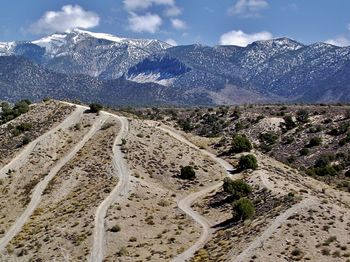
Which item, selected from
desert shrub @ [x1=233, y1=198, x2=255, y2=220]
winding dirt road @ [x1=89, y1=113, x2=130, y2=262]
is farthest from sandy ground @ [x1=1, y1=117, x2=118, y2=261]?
desert shrub @ [x1=233, y1=198, x2=255, y2=220]

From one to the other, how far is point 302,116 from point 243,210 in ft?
366

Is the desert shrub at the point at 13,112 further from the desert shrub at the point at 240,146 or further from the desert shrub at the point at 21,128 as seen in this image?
the desert shrub at the point at 240,146

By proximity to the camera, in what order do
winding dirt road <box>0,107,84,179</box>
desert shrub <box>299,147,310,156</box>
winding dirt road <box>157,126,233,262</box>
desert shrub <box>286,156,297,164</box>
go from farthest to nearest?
desert shrub <box>299,147,310,156</box>, desert shrub <box>286,156,297,164</box>, winding dirt road <box>0,107,84,179</box>, winding dirt road <box>157,126,233,262</box>

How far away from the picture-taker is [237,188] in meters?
69.1

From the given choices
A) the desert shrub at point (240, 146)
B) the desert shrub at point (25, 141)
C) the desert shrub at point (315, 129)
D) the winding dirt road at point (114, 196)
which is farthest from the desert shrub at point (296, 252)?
the desert shrub at point (315, 129)

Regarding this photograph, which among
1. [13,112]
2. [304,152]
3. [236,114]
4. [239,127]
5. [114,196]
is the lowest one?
[114,196]

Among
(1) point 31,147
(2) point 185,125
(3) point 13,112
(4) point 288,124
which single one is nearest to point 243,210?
(1) point 31,147

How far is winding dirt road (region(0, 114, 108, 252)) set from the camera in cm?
6634

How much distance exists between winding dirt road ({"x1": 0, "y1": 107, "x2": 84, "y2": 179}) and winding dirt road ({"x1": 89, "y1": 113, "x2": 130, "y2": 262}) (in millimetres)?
11745

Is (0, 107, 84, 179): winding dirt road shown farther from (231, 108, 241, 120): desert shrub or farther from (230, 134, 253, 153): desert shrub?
(231, 108, 241, 120): desert shrub

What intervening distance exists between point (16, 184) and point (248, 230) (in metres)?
42.8

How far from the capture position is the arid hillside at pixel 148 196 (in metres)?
52.5

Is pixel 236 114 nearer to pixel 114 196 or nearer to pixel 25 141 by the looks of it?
pixel 25 141

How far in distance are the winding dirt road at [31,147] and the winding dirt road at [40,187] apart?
4.86 m
